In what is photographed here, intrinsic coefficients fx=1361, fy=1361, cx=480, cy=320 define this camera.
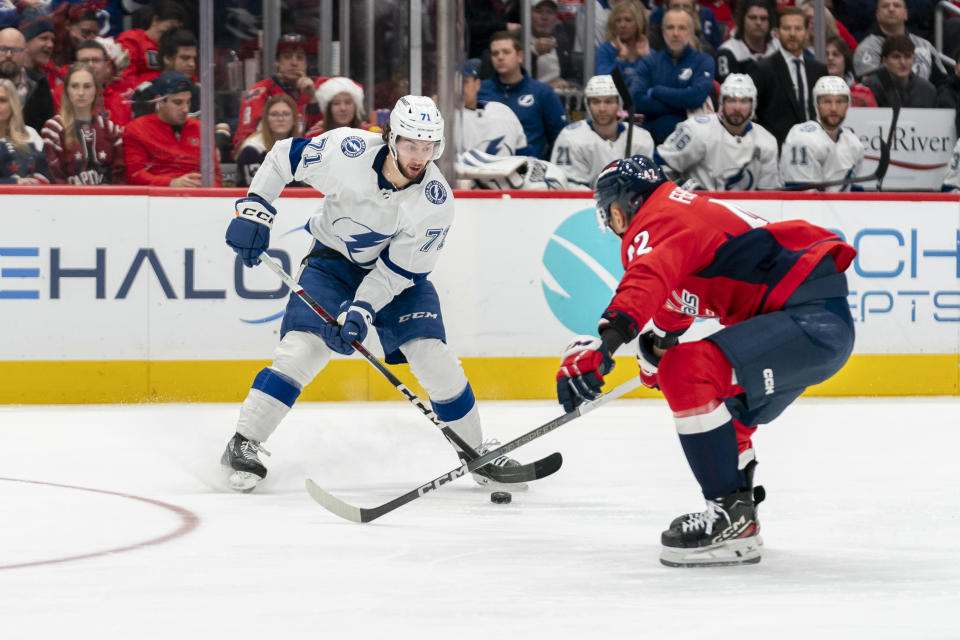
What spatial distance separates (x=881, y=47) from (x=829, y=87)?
0.69 meters

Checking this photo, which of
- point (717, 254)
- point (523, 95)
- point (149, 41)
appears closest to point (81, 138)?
point (149, 41)

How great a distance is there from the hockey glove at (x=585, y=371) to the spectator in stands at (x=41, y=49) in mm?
3969

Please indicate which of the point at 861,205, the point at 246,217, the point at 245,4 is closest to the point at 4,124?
the point at 245,4

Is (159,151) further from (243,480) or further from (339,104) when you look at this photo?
(243,480)

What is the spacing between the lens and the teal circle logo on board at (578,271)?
257 inches

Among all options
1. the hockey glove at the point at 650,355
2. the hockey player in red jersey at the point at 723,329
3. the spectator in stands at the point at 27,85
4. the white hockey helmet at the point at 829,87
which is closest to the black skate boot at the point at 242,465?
the hockey glove at the point at 650,355

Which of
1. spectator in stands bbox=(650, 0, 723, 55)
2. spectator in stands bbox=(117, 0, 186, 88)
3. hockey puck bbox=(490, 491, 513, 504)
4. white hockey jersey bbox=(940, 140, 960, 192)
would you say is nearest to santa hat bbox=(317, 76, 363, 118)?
spectator in stands bbox=(117, 0, 186, 88)

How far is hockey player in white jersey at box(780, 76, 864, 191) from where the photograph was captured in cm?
695

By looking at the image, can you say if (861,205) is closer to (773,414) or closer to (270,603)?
(773,414)

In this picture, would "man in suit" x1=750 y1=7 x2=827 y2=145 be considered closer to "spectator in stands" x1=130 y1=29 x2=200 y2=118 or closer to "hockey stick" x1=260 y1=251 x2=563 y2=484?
"spectator in stands" x1=130 y1=29 x2=200 y2=118

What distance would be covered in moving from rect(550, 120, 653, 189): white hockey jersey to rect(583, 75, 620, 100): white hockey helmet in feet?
0.48

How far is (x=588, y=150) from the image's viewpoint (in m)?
6.84

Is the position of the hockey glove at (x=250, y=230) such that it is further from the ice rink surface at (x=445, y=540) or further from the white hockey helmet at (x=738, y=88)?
the white hockey helmet at (x=738, y=88)

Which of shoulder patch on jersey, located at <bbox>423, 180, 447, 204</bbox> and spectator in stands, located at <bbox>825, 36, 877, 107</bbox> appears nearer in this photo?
shoulder patch on jersey, located at <bbox>423, 180, 447, 204</bbox>
